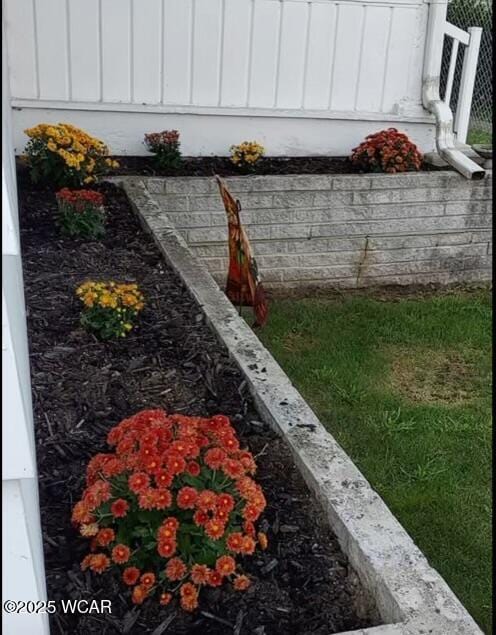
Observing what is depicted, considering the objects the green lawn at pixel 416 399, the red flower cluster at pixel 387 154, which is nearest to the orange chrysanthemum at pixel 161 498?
the green lawn at pixel 416 399

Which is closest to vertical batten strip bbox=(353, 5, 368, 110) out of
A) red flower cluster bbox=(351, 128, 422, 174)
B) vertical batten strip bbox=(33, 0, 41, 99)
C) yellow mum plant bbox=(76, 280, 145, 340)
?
red flower cluster bbox=(351, 128, 422, 174)

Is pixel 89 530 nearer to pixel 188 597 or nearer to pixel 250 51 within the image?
pixel 188 597

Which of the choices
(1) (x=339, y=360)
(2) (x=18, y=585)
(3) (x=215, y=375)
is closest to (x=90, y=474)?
(2) (x=18, y=585)

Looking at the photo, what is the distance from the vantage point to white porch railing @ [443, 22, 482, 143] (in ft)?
20.2

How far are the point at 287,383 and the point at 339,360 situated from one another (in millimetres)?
1780

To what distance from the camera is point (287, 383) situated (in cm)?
272

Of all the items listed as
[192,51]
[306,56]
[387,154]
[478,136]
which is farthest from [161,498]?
[478,136]

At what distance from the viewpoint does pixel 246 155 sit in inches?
216

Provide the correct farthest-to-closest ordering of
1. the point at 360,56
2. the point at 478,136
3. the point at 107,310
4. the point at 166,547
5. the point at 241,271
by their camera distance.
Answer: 1. the point at 478,136
2. the point at 360,56
3. the point at 241,271
4. the point at 107,310
5. the point at 166,547

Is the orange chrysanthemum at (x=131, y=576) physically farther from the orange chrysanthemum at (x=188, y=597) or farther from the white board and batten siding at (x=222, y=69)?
the white board and batten siding at (x=222, y=69)

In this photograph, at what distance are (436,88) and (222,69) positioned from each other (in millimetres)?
1744

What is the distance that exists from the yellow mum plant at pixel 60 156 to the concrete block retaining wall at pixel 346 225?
459 millimetres

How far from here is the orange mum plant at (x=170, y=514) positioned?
1759 millimetres

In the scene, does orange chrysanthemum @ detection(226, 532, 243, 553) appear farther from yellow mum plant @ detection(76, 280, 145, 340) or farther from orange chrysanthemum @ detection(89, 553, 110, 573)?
yellow mum plant @ detection(76, 280, 145, 340)
